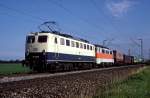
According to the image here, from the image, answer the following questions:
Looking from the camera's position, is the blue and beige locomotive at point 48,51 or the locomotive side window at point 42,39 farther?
the locomotive side window at point 42,39

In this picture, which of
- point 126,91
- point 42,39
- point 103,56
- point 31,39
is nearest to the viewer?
point 126,91

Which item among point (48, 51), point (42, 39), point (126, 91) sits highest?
point (42, 39)

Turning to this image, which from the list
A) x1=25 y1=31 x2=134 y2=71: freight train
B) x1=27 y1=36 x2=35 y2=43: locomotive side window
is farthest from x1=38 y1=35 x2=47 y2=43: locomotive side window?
x1=27 y1=36 x2=35 y2=43: locomotive side window

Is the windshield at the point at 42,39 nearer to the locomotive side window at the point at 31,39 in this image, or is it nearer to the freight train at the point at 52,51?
the freight train at the point at 52,51

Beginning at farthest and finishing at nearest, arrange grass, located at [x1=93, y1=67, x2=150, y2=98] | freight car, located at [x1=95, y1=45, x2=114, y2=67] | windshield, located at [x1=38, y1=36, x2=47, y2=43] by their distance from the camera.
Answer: freight car, located at [x1=95, y1=45, x2=114, y2=67] < windshield, located at [x1=38, y1=36, x2=47, y2=43] < grass, located at [x1=93, y1=67, x2=150, y2=98]

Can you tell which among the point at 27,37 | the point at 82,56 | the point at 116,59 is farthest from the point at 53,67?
the point at 116,59

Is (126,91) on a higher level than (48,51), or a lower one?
lower

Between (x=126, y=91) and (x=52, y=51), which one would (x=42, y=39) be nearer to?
(x=52, y=51)

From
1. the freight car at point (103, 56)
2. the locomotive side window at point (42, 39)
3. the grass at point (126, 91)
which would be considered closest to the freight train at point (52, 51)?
the locomotive side window at point (42, 39)

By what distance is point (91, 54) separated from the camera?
44.5 meters

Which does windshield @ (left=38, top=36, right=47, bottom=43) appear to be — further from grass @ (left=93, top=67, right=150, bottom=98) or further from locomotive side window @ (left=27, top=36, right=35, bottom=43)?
grass @ (left=93, top=67, right=150, bottom=98)

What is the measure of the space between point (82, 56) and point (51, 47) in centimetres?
1004

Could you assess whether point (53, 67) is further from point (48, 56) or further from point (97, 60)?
point (97, 60)

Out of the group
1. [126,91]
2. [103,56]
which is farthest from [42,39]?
[103,56]
